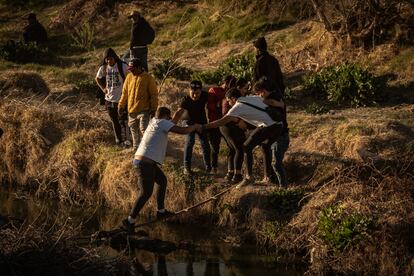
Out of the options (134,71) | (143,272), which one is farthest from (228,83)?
(143,272)

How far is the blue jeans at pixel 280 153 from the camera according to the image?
12.7m

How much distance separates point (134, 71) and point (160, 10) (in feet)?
42.6

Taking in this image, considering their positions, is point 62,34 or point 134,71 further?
point 62,34

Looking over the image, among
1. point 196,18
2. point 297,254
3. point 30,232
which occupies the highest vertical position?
point 196,18

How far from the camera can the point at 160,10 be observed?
2595 centimetres

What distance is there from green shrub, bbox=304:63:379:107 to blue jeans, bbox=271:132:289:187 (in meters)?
4.19

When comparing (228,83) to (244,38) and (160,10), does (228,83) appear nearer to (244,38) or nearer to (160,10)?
(244,38)

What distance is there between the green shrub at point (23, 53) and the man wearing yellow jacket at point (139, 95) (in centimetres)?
973

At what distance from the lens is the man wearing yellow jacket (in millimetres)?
13359

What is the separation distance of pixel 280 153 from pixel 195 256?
2.07 meters

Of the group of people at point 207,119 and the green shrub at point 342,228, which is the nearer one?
the green shrub at point 342,228

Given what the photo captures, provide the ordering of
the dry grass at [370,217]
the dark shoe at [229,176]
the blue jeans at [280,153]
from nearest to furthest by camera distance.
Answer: the dry grass at [370,217] < the blue jeans at [280,153] < the dark shoe at [229,176]

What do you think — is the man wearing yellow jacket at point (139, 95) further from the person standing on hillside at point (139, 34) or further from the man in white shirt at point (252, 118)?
the person standing on hillside at point (139, 34)

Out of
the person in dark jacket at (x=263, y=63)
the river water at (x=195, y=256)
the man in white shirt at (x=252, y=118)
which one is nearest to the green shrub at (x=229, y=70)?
the person in dark jacket at (x=263, y=63)
